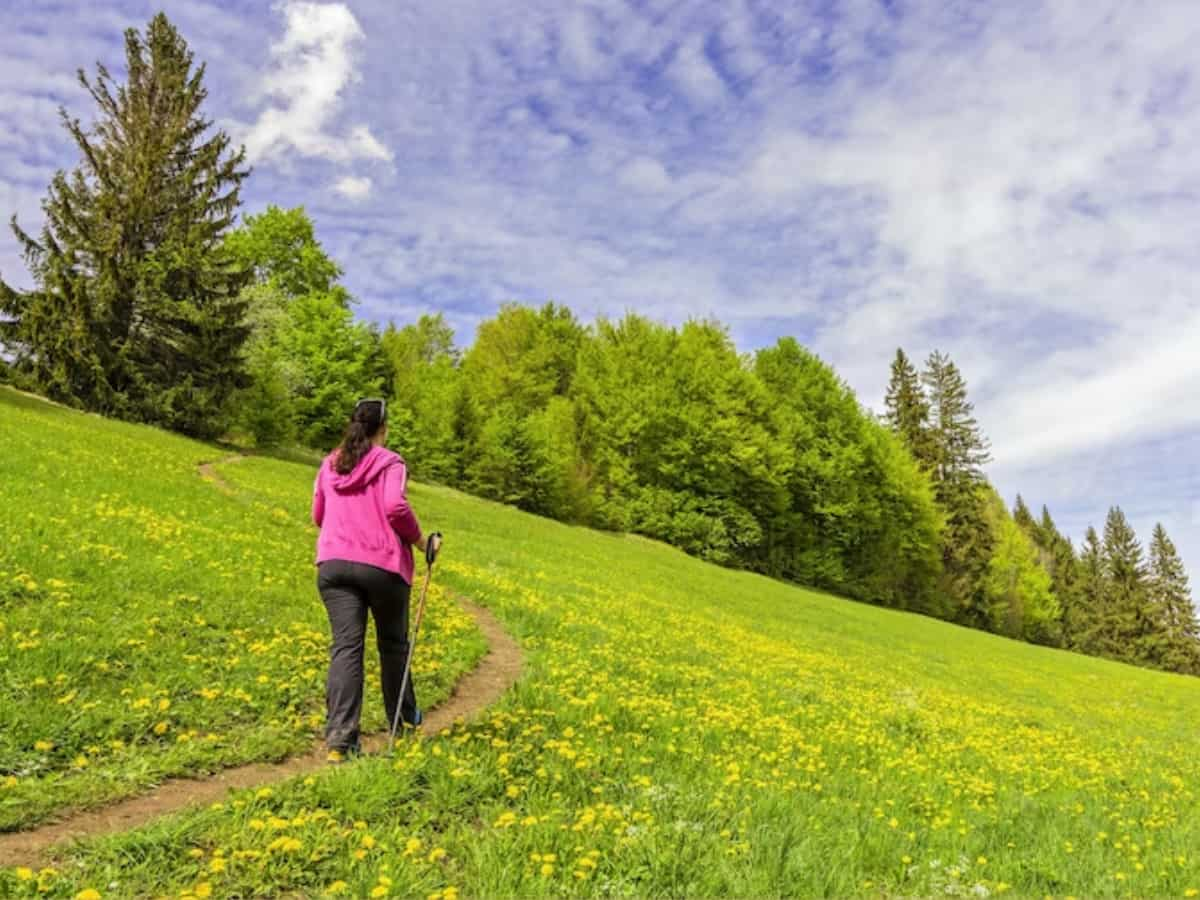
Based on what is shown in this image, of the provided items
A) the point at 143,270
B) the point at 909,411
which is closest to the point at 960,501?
the point at 909,411

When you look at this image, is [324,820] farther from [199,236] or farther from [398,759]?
[199,236]

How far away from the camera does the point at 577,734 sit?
7.70 metres

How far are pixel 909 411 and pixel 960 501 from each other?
420 inches

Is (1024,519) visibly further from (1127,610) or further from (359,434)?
(359,434)

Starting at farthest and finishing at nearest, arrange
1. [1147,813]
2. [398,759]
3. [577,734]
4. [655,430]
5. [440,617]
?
[655,430], [440,617], [1147,813], [577,734], [398,759]

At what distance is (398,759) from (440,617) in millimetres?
6983

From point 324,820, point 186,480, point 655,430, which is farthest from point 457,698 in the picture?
point 655,430

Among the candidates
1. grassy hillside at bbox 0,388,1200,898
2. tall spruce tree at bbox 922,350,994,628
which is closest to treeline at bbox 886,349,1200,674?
tall spruce tree at bbox 922,350,994,628

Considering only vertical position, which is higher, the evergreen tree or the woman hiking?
the evergreen tree

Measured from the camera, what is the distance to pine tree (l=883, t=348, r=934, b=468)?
254 ft

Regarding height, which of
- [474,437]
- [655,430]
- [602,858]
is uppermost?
[655,430]

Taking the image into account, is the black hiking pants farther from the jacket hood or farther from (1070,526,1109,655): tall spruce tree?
(1070,526,1109,655): tall spruce tree

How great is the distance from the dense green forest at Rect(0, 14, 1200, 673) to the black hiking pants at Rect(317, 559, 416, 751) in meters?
36.3

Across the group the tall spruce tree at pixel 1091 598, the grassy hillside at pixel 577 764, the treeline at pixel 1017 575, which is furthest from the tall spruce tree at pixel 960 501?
the grassy hillside at pixel 577 764
